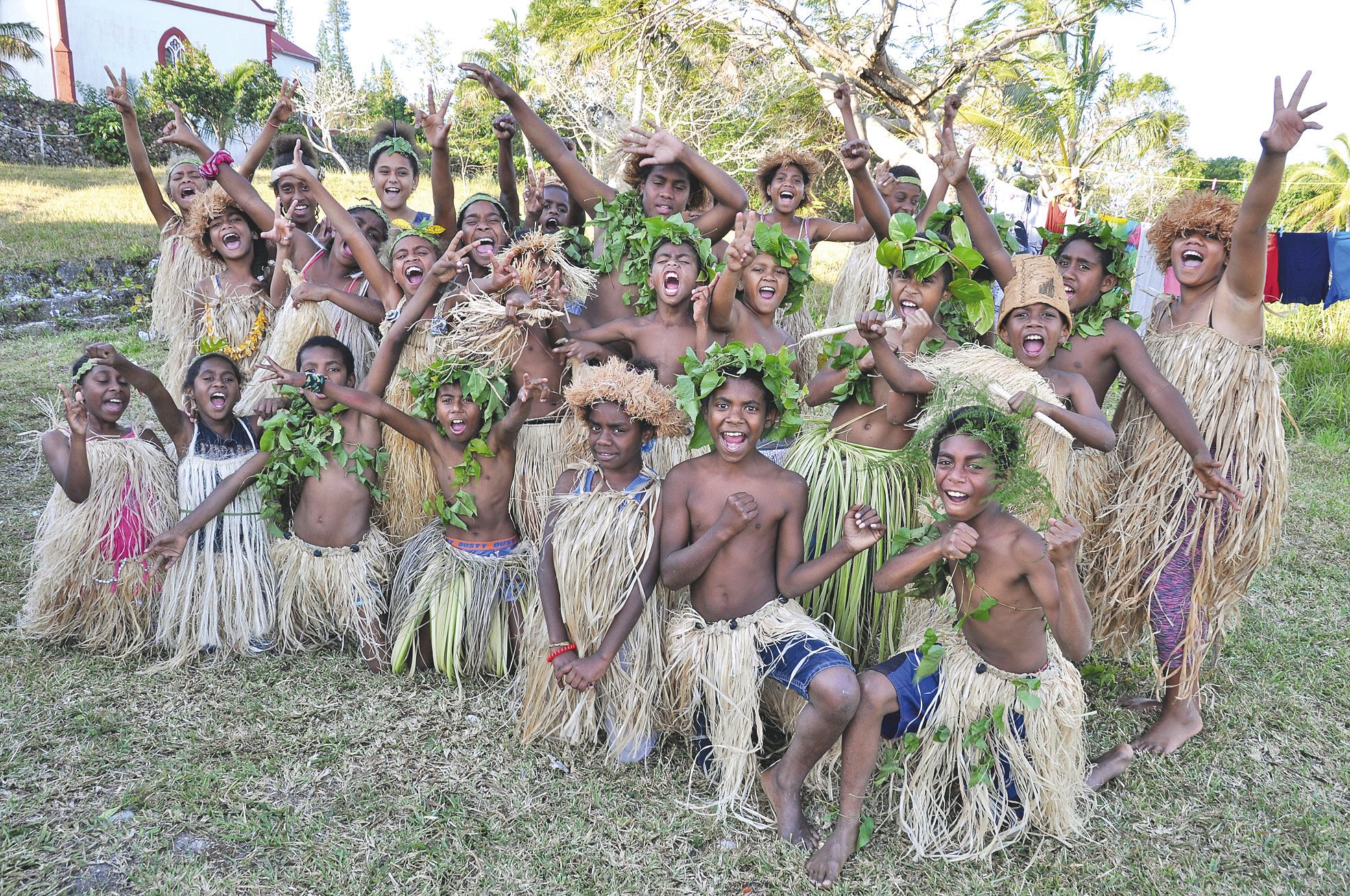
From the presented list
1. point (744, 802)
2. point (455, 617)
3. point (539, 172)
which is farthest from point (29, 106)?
point (744, 802)

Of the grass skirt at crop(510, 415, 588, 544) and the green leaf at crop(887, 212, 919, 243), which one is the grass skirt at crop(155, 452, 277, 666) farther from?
the green leaf at crop(887, 212, 919, 243)

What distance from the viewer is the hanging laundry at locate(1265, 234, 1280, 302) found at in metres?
4.63

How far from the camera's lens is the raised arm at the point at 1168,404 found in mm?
2520

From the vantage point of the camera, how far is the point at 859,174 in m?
3.21

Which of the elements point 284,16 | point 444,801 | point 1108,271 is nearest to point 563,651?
point 444,801

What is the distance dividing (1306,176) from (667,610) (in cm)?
1750

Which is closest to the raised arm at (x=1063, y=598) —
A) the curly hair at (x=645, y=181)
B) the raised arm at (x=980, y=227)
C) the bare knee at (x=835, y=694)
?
the bare knee at (x=835, y=694)

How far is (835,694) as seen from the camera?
6.92 feet

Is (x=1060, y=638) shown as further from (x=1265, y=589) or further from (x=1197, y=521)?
(x=1265, y=589)

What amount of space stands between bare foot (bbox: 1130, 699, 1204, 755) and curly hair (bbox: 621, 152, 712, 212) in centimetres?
237

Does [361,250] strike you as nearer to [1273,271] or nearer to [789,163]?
[789,163]

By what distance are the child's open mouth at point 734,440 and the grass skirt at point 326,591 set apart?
1.37m

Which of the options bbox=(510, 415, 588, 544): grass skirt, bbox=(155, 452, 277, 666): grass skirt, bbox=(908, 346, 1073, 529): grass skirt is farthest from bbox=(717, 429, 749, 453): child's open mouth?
bbox=(155, 452, 277, 666): grass skirt

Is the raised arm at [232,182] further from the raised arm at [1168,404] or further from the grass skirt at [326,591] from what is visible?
the raised arm at [1168,404]
